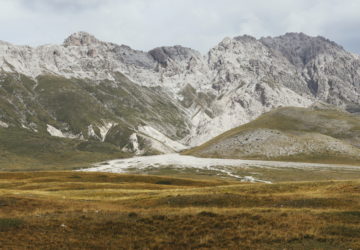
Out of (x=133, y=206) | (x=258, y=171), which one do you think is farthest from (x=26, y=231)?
(x=258, y=171)

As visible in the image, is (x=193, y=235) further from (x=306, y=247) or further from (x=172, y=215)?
(x=306, y=247)

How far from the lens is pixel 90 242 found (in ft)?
82.7

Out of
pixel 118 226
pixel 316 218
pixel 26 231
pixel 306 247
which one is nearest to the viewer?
pixel 306 247

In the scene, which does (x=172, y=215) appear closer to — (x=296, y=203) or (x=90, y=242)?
(x=90, y=242)

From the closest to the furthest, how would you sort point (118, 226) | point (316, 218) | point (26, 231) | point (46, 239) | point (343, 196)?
1. point (46, 239)
2. point (26, 231)
3. point (118, 226)
4. point (316, 218)
5. point (343, 196)

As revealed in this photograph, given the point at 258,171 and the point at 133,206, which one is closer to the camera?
the point at 133,206

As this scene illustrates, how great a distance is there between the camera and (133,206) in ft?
147

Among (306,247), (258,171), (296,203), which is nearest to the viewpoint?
(306,247)

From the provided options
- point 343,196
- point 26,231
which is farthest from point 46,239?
point 343,196

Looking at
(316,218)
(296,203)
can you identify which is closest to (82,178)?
(296,203)

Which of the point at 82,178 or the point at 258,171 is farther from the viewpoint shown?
the point at 258,171

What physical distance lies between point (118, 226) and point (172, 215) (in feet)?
17.9

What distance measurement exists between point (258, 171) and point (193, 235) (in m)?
155

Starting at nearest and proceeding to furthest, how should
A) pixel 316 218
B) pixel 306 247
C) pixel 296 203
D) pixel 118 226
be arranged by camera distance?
pixel 306 247 → pixel 118 226 → pixel 316 218 → pixel 296 203
